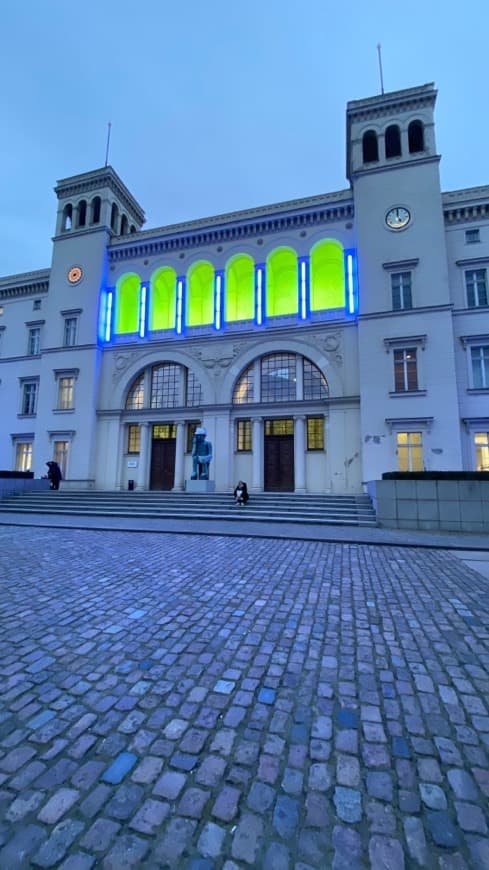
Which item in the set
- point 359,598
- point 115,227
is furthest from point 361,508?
point 115,227

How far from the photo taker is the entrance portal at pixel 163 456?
83.9ft

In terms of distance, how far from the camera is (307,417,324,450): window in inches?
895

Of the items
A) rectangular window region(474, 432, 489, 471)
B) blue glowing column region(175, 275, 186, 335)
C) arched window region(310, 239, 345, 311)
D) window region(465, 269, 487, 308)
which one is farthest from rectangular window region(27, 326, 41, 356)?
rectangular window region(474, 432, 489, 471)

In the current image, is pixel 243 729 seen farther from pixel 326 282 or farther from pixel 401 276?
pixel 326 282

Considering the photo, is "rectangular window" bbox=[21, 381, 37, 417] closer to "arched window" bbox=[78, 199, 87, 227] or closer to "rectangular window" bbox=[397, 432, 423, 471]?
"arched window" bbox=[78, 199, 87, 227]

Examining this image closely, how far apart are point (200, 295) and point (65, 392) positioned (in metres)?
12.0

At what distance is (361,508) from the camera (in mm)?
15797

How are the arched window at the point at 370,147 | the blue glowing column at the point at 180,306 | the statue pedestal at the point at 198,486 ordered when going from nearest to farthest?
the statue pedestal at the point at 198,486, the arched window at the point at 370,147, the blue glowing column at the point at 180,306

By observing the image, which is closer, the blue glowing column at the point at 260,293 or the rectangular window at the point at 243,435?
the rectangular window at the point at 243,435

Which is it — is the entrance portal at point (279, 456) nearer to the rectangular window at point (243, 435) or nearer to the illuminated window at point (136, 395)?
the rectangular window at point (243, 435)

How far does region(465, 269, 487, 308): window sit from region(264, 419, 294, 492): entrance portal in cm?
1211

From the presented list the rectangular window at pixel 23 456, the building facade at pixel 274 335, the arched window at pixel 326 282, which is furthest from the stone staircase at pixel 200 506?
the arched window at pixel 326 282

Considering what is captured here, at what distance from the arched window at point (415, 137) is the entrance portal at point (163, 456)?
74.7 feet

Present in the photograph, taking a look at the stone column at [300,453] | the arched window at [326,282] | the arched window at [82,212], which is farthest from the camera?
the arched window at [82,212]
